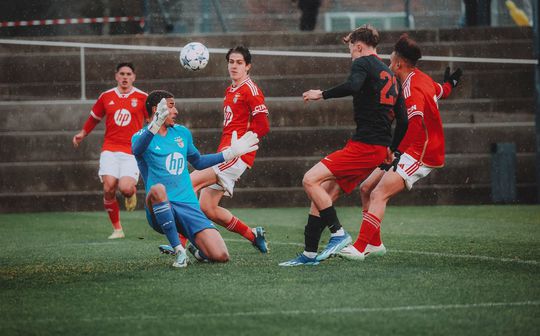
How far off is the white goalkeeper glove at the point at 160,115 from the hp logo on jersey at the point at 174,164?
0.47 metres

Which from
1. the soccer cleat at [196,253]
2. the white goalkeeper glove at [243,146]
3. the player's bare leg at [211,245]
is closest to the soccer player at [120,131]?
the soccer cleat at [196,253]

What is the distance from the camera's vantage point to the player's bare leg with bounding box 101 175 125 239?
11883 millimetres

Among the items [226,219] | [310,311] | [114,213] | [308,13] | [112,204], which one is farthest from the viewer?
[308,13]

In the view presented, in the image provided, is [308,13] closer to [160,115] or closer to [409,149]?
[409,149]

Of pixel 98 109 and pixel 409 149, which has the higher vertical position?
pixel 98 109

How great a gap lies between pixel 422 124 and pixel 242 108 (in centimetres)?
199

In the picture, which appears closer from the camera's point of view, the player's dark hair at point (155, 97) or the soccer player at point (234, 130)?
the player's dark hair at point (155, 97)

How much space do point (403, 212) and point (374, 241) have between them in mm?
6381

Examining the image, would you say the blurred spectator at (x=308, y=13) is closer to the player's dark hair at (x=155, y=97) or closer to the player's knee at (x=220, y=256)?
the player's dark hair at (x=155, y=97)

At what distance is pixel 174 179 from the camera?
8438 millimetres

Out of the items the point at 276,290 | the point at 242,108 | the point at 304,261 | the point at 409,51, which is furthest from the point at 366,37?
the point at 276,290

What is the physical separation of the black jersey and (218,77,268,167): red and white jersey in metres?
1.82

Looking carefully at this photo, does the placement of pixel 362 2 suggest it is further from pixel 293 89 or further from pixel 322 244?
pixel 322 244

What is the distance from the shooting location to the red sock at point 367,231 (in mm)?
8125
